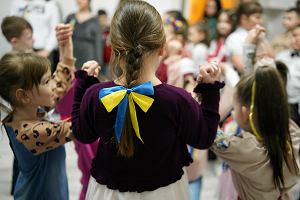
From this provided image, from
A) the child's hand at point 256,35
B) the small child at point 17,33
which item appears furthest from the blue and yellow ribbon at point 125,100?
the small child at point 17,33

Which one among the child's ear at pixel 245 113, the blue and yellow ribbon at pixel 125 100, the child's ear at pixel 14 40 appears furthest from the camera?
the child's ear at pixel 14 40

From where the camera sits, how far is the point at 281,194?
142 cm

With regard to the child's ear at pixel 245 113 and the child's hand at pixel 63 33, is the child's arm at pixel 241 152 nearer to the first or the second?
the child's ear at pixel 245 113

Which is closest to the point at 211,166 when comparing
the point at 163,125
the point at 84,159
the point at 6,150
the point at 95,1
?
the point at 84,159

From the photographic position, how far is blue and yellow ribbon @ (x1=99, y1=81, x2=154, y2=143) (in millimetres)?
1064

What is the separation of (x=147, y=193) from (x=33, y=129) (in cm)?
46

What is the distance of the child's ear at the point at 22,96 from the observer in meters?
1.35

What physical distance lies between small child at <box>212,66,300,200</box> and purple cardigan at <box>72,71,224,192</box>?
244mm

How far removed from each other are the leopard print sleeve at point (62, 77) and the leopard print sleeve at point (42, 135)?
Answer: 0.27m

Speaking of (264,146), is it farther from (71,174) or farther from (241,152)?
(71,174)

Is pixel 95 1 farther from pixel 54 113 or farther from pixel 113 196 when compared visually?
pixel 113 196

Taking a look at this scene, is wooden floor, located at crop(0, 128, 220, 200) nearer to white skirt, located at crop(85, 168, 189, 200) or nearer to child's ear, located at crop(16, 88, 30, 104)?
child's ear, located at crop(16, 88, 30, 104)

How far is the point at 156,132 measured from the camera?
1112 mm

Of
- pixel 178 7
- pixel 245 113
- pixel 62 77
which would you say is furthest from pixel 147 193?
pixel 178 7
